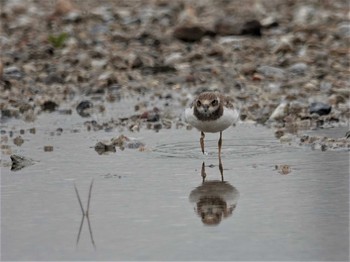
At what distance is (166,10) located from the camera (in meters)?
21.9

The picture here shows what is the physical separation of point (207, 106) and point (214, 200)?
2.24 metres

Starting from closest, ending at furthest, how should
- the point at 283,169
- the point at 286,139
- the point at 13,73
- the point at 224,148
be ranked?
the point at 283,169, the point at 224,148, the point at 286,139, the point at 13,73

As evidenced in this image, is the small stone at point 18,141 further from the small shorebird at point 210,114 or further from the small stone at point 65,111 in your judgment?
the small shorebird at point 210,114

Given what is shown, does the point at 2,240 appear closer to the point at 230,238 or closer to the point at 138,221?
the point at 138,221

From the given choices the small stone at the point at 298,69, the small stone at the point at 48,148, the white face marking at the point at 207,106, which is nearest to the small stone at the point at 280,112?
the white face marking at the point at 207,106

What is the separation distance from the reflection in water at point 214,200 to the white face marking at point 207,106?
3.95ft

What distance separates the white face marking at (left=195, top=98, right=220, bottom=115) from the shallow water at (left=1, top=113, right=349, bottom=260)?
0.51 meters

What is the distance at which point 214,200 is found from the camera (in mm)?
8641

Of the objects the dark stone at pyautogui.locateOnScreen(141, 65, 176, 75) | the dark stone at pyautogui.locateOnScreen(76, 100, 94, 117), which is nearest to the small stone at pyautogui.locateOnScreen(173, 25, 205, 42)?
the dark stone at pyautogui.locateOnScreen(141, 65, 176, 75)

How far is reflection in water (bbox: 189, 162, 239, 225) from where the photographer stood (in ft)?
26.3

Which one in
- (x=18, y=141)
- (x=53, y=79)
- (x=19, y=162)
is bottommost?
(x=19, y=162)

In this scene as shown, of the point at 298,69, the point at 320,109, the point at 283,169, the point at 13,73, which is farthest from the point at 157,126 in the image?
the point at 13,73

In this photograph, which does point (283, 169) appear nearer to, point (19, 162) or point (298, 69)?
point (19, 162)

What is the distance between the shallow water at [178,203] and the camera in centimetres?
702
